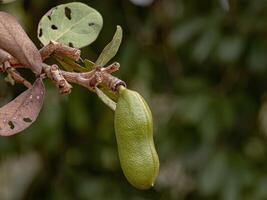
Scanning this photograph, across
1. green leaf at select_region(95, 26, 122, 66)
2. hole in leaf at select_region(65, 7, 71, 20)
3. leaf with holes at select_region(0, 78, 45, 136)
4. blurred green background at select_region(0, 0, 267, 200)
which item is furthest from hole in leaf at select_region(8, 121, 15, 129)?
blurred green background at select_region(0, 0, 267, 200)

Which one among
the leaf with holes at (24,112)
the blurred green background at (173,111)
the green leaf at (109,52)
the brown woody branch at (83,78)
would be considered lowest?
the blurred green background at (173,111)

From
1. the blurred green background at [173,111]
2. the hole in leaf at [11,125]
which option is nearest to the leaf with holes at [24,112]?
the hole in leaf at [11,125]

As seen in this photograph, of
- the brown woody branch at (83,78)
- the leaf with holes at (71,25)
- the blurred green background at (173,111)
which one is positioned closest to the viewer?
the brown woody branch at (83,78)

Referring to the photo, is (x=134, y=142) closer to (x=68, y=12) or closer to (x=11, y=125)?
(x=11, y=125)

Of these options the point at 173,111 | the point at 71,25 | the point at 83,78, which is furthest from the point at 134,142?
the point at 173,111

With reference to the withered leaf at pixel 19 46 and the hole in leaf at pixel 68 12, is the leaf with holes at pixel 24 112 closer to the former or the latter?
the withered leaf at pixel 19 46

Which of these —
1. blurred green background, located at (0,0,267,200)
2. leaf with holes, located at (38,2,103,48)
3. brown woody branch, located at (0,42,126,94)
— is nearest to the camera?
brown woody branch, located at (0,42,126,94)

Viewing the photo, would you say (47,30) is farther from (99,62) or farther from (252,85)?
(252,85)

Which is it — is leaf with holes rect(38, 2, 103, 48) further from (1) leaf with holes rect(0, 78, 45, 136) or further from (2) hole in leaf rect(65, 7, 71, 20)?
(1) leaf with holes rect(0, 78, 45, 136)
